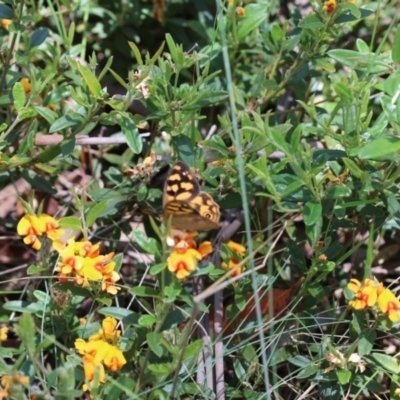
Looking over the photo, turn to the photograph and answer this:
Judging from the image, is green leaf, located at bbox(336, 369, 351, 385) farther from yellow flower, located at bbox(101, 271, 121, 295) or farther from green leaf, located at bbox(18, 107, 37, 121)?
green leaf, located at bbox(18, 107, 37, 121)

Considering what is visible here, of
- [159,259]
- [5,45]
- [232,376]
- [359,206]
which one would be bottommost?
[232,376]

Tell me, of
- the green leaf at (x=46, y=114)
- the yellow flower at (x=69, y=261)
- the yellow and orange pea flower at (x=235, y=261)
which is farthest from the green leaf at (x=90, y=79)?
the yellow and orange pea flower at (x=235, y=261)

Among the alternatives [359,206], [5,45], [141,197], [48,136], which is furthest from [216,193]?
[5,45]

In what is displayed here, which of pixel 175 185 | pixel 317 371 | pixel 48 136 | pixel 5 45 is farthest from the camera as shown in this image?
pixel 5 45

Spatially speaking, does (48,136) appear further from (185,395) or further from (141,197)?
(185,395)

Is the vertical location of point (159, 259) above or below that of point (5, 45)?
below

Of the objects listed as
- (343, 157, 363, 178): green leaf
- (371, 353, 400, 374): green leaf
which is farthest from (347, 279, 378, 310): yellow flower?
(343, 157, 363, 178): green leaf
